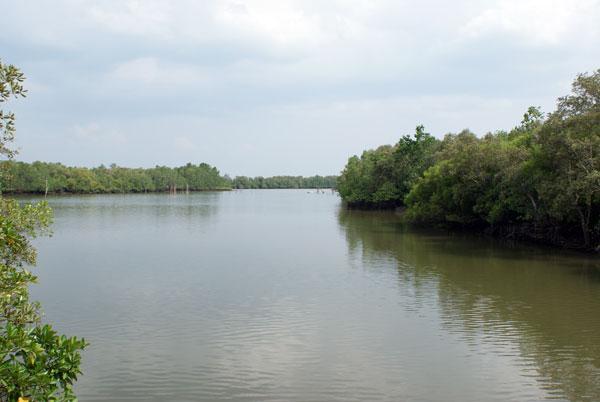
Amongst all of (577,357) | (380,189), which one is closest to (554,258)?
(577,357)

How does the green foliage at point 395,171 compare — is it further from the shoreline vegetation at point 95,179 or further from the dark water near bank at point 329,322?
the shoreline vegetation at point 95,179

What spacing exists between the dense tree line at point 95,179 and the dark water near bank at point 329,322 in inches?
3392

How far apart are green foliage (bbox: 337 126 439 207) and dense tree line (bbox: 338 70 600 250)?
15312 mm

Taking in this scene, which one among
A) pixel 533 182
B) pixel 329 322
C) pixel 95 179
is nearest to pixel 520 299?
pixel 329 322

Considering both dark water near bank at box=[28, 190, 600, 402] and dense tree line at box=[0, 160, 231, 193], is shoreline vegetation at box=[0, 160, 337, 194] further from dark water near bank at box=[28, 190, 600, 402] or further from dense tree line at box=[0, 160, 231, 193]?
dark water near bank at box=[28, 190, 600, 402]

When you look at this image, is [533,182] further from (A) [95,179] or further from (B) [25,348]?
(A) [95,179]

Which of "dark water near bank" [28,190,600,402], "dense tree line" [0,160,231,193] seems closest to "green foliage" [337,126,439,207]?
"dark water near bank" [28,190,600,402]

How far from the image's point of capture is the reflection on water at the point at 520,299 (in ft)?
44.0

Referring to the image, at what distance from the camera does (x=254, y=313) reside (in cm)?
1859

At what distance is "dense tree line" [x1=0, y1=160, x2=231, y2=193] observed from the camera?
12638 cm

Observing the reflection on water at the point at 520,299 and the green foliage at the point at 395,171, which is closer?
the reflection on water at the point at 520,299

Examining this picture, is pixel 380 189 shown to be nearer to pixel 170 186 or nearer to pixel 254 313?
pixel 254 313

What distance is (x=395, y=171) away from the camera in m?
75.6

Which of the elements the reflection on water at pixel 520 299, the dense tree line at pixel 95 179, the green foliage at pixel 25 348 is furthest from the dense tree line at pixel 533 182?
the dense tree line at pixel 95 179
